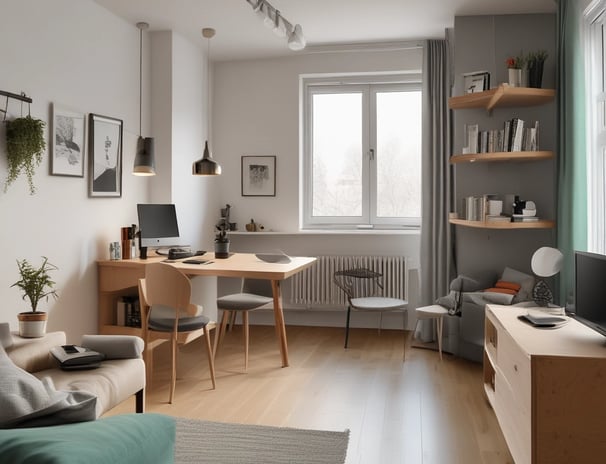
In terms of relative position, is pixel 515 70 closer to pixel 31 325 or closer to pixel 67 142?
pixel 67 142

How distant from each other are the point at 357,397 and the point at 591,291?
180 centimetres

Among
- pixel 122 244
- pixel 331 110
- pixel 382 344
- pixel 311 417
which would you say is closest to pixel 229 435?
pixel 311 417

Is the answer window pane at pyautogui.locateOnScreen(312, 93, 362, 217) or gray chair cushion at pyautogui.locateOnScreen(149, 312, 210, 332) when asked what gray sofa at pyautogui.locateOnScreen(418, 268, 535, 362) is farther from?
gray chair cushion at pyautogui.locateOnScreen(149, 312, 210, 332)

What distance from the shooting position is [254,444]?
125 inches

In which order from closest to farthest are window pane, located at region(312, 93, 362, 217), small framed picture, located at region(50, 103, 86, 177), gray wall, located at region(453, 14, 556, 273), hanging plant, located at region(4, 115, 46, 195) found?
hanging plant, located at region(4, 115, 46, 195) → small framed picture, located at region(50, 103, 86, 177) → gray wall, located at region(453, 14, 556, 273) → window pane, located at region(312, 93, 362, 217)

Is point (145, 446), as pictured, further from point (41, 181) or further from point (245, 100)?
point (245, 100)

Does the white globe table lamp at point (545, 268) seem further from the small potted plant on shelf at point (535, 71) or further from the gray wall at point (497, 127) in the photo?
the small potted plant on shelf at point (535, 71)

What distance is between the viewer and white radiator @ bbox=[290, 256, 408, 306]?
20.0 feet

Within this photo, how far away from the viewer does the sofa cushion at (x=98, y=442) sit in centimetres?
177

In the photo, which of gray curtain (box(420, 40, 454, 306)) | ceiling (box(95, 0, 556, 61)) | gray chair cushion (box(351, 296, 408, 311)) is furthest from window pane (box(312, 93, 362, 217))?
gray chair cushion (box(351, 296, 408, 311))

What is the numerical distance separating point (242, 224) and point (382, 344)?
2034 millimetres

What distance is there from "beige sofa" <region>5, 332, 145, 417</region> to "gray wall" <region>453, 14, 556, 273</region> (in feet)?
10.3

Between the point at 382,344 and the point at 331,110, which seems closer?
the point at 382,344

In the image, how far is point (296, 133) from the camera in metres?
6.40
